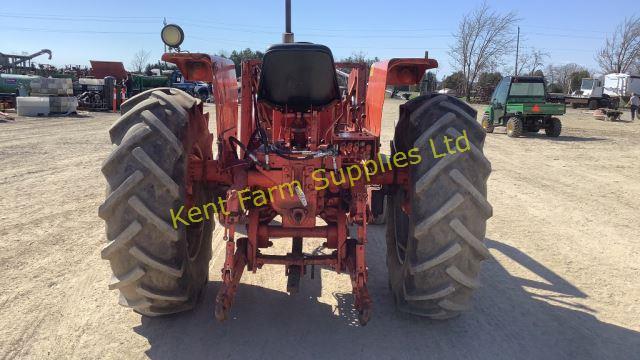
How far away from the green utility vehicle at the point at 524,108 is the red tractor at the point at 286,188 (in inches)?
587

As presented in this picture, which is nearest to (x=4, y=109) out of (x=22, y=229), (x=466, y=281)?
(x=22, y=229)

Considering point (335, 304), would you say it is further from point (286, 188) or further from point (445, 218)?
point (445, 218)

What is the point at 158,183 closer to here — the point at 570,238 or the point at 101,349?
the point at 101,349

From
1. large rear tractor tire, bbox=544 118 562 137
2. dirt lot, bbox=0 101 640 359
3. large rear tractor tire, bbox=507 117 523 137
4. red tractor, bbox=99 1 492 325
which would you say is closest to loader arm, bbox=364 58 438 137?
red tractor, bbox=99 1 492 325

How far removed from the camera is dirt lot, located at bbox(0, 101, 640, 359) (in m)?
3.15

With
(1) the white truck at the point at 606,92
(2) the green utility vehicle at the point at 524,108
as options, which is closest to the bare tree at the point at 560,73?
(1) the white truck at the point at 606,92

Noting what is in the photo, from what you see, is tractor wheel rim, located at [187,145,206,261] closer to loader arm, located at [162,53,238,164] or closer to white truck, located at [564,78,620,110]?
loader arm, located at [162,53,238,164]

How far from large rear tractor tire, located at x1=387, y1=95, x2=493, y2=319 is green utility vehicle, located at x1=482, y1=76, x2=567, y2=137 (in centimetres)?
1519

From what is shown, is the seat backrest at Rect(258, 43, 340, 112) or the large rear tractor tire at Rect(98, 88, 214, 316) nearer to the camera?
the large rear tractor tire at Rect(98, 88, 214, 316)

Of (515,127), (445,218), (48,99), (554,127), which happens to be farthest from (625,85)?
(445,218)

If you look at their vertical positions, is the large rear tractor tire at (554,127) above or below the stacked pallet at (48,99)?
below

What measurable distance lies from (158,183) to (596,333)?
3109mm

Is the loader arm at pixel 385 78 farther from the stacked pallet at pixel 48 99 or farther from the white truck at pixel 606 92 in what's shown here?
the white truck at pixel 606 92

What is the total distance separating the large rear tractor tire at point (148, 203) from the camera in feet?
9.46
